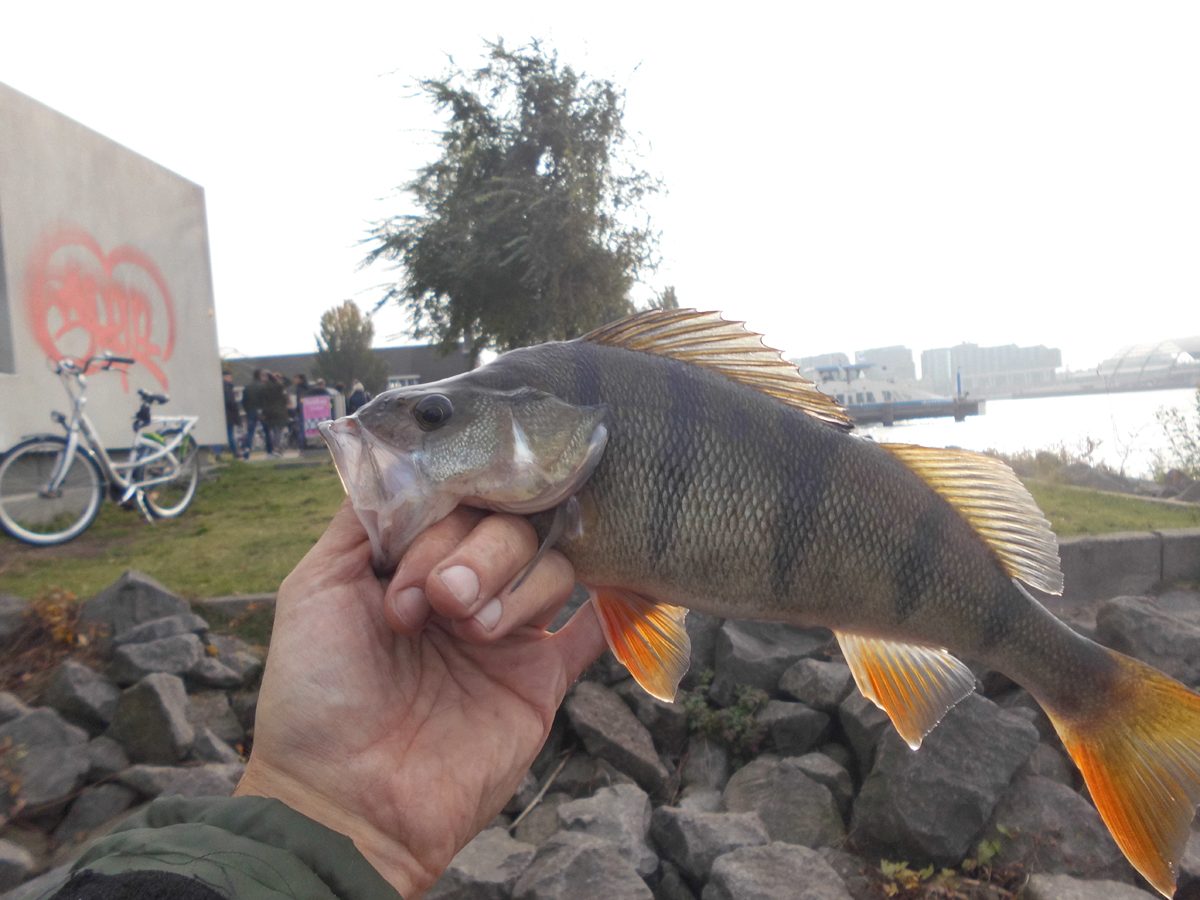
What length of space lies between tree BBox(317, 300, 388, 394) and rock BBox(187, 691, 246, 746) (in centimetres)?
3578

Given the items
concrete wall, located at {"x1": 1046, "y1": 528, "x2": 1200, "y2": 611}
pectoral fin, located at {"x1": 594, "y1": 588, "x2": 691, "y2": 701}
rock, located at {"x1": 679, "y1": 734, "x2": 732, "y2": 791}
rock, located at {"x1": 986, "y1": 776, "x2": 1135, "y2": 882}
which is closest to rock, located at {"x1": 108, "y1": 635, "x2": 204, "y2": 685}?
rock, located at {"x1": 679, "y1": 734, "x2": 732, "y2": 791}

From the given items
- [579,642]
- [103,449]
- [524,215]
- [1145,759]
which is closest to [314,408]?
[524,215]

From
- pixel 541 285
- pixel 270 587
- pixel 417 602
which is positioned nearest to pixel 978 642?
pixel 417 602

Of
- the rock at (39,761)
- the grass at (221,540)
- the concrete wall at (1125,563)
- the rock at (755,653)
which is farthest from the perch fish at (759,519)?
the grass at (221,540)

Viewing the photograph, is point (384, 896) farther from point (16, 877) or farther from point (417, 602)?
point (16, 877)

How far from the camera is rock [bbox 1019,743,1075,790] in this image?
14.2 ft

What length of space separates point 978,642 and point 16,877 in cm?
371

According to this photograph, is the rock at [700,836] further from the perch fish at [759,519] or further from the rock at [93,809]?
the rock at [93,809]

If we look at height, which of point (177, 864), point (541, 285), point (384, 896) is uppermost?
point (541, 285)

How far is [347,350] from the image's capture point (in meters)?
42.0

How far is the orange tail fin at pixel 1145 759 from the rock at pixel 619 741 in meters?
2.73

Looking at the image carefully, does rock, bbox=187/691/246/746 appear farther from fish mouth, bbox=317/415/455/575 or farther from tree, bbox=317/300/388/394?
tree, bbox=317/300/388/394

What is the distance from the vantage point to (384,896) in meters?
1.48

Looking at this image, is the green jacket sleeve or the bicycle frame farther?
the bicycle frame
